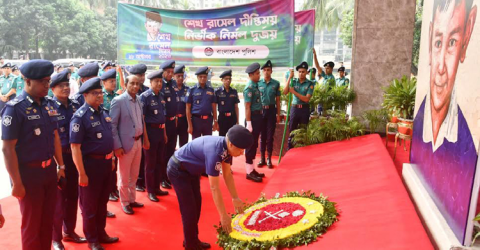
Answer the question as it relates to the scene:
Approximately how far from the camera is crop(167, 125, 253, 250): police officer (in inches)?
105

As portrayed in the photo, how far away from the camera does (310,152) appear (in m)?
5.31

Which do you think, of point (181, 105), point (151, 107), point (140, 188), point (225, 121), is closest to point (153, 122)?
point (151, 107)

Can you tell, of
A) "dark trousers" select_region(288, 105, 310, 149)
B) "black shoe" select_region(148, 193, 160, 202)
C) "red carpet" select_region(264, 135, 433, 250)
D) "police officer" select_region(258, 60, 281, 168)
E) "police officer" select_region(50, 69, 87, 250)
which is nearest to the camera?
"red carpet" select_region(264, 135, 433, 250)

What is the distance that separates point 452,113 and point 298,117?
389 centimetres

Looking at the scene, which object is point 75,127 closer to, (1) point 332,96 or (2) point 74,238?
(2) point 74,238

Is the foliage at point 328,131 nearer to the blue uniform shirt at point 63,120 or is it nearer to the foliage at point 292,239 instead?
the foliage at point 292,239

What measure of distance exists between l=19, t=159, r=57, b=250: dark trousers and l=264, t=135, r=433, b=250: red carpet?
1984 millimetres

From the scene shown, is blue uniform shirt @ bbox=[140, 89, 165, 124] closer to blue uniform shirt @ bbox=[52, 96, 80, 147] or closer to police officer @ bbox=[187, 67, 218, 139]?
police officer @ bbox=[187, 67, 218, 139]

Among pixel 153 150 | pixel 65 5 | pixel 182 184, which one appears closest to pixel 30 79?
pixel 182 184

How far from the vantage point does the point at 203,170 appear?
3.21 meters

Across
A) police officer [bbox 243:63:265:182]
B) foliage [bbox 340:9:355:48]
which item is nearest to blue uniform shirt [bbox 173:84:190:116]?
police officer [bbox 243:63:265:182]

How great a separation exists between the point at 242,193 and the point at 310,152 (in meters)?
1.11

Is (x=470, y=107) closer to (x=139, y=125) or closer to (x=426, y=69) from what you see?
(x=426, y=69)

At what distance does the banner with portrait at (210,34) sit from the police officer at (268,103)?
27 cm
